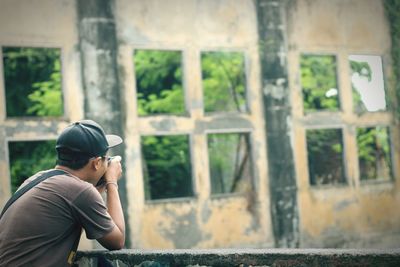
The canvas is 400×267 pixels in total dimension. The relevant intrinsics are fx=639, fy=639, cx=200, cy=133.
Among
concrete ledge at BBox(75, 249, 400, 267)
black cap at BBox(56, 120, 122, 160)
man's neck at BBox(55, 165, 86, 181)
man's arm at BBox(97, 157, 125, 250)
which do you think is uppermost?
black cap at BBox(56, 120, 122, 160)

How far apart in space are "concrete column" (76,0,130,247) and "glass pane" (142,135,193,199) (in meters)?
4.49

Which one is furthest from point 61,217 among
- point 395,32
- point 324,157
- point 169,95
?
point 324,157

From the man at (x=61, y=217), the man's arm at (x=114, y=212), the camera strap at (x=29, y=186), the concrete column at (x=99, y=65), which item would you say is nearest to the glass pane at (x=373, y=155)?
the concrete column at (x=99, y=65)

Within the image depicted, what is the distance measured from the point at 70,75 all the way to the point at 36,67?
14.8 ft

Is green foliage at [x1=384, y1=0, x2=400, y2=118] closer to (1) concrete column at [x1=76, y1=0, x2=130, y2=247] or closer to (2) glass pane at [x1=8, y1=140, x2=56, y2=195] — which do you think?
(1) concrete column at [x1=76, y1=0, x2=130, y2=247]

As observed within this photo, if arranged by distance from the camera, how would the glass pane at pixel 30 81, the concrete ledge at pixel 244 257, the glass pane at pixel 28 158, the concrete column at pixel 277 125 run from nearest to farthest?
the concrete ledge at pixel 244 257 → the concrete column at pixel 277 125 → the glass pane at pixel 28 158 → the glass pane at pixel 30 81

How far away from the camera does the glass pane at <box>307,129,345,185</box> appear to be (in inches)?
645

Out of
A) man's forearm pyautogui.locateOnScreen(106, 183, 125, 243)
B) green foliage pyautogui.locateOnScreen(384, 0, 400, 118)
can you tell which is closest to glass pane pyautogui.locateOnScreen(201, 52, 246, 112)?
green foliage pyautogui.locateOnScreen(384, 0, 400, 118)

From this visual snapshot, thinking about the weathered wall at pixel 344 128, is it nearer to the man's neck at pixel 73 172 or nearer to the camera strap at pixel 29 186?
the man's neck at pixel 73 172

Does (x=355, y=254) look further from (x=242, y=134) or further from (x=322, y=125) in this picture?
(x=322, y=125)

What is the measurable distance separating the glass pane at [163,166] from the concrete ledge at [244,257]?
12939mm

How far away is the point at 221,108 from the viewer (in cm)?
1733

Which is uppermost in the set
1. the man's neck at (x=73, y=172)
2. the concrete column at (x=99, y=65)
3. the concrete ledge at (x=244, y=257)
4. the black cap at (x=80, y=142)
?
the concrete column at (x=99, y=65)

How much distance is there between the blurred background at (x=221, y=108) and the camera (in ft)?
37.5
